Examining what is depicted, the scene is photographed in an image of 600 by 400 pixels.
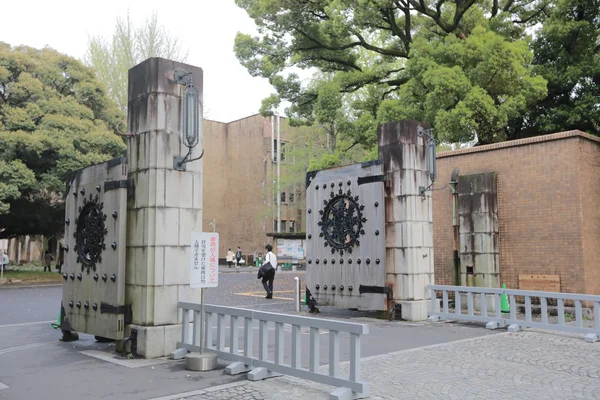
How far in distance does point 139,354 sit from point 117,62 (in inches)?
1063

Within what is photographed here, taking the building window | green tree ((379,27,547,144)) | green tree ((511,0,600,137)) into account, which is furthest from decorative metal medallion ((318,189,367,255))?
the building window

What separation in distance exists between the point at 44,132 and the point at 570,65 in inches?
847

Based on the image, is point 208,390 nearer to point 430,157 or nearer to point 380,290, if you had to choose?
point 380,290

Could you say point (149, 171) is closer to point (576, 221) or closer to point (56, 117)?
point (576, 221)

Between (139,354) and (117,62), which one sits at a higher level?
(117,62)

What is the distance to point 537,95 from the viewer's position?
640 inches

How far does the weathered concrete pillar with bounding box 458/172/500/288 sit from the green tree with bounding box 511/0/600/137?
522 centimetres

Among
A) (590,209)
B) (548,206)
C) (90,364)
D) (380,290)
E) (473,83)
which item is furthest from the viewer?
(473,83)

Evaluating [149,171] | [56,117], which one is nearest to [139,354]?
[149,171]

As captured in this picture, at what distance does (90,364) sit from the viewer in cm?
706

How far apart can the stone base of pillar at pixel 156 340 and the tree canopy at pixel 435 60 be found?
1117cm

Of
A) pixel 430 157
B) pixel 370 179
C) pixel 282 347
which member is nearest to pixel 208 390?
pixel 282 347

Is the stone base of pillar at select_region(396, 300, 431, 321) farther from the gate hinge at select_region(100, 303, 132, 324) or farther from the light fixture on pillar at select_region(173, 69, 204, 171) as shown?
the gate hinge at select_region(100, 303, 132, 324)

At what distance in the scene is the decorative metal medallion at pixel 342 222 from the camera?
12039 millimetres
